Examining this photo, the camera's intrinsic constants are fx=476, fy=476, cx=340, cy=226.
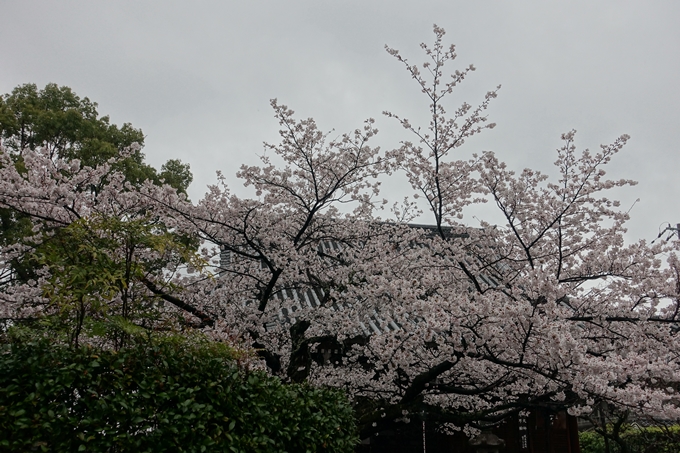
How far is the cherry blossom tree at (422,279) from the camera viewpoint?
4.57 m

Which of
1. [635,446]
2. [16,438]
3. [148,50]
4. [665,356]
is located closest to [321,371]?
[665,356]

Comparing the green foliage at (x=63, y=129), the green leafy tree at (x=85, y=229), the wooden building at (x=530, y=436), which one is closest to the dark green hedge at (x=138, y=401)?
the green leafy tree at (x=85, y=229)

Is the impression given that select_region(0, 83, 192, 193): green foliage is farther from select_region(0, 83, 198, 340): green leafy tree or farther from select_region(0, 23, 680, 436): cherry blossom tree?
select_region(0, 23, 680, 436): cherry blossom tree

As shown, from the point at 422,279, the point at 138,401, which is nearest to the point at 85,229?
the point at 138,401

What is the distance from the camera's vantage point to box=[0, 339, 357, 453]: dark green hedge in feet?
7.29

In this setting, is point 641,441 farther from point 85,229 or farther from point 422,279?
point 85,229

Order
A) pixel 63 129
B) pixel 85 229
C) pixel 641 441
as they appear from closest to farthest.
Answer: pixel 85 229 → pixel 63 129 → pixel 641 441

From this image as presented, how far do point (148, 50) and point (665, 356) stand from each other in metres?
7.72

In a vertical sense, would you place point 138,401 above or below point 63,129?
below

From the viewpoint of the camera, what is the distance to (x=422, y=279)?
5.41 m

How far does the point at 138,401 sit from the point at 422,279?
3.54 m

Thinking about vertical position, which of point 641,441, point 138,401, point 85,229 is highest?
A: point 85,229

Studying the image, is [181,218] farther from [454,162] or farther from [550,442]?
[550,442]

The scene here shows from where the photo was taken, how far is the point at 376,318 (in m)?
8.59
